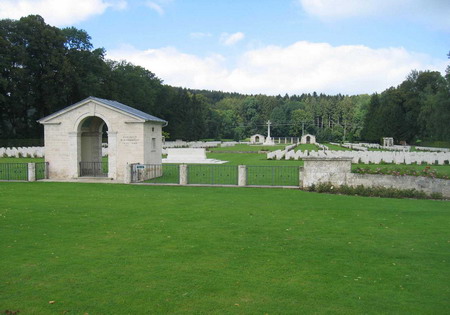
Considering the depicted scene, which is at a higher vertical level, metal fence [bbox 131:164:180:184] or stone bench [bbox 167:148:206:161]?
stone bench [bbox 167:148:206:161]

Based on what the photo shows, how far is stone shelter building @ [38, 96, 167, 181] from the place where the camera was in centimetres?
2241

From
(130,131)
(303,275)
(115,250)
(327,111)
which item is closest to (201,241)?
(115,250)

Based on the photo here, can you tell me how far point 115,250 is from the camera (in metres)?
8.66

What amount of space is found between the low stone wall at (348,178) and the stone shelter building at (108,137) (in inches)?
357

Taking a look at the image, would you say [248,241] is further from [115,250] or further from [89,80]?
[89,80]

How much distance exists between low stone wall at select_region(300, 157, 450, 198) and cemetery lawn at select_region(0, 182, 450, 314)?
2941 millimetres

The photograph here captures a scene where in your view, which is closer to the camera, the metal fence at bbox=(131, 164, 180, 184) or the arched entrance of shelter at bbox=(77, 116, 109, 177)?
the metal fence at bbox=(131, 164, 180, 184)

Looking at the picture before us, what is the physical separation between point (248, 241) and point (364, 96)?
14175 cm

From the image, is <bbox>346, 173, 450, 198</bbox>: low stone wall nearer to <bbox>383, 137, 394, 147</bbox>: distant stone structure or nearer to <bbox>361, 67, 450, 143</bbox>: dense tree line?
<bbox>383, 137, 394, 147</bbox>: distant stone structure

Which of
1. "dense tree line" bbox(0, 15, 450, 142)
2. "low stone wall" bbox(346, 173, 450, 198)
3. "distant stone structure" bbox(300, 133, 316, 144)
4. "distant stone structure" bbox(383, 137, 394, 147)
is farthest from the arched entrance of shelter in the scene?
"distant stone structure" bbox(300, 133, 316, 144)

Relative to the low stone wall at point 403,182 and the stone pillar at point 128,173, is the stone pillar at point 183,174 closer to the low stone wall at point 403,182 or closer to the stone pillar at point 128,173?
the stone pillar at point 128,173

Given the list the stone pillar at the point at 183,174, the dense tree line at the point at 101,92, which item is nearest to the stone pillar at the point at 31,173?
the stone pillar at the point at 183,174

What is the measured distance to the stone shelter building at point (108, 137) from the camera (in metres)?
22.4

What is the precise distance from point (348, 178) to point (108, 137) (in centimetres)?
1273
